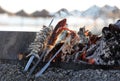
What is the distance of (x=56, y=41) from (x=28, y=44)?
1.00 ft

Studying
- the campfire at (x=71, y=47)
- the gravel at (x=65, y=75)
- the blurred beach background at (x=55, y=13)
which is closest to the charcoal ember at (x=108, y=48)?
the campfire at (x=71, y=47)

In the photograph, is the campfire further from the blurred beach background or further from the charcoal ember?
the blurred beach background

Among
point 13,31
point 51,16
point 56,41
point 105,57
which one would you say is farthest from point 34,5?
point 105,57

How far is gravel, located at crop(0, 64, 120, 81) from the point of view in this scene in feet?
9.20

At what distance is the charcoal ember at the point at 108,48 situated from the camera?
2.98m

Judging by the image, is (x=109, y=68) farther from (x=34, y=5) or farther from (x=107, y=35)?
(x=34, y=5)

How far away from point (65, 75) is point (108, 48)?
1.33 ft

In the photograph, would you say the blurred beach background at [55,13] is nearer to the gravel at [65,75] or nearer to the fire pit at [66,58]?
the fire pit at [66,58]

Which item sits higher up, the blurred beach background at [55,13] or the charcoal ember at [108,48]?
the blurred beach background at [55,13]

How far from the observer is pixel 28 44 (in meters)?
3.25

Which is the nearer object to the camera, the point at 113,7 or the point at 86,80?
the point at 86,80

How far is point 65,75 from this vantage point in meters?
2.86

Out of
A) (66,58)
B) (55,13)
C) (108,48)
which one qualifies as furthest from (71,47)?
(55,13)

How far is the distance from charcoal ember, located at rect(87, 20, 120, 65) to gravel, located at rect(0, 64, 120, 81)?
11cm
